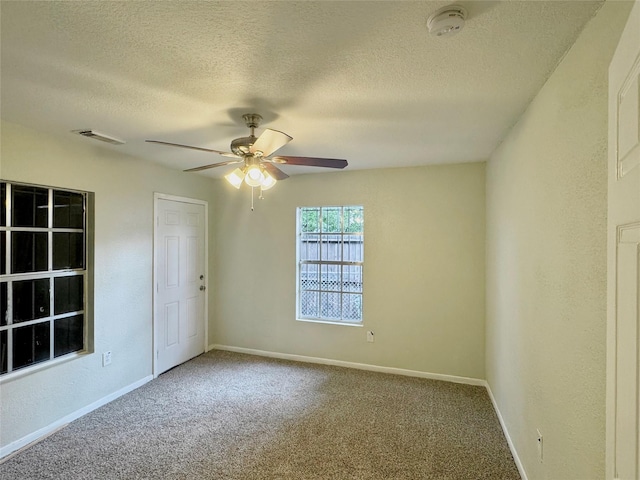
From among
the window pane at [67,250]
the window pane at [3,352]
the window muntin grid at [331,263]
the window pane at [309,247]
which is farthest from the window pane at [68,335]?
the window pane at [309,247]

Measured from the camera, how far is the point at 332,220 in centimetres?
418

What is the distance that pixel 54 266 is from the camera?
→ 109 inches

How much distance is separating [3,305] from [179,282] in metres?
1.74

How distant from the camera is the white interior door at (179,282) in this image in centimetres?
375

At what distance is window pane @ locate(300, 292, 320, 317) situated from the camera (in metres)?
4.26

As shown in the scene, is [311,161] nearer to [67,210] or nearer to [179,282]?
[67,210]

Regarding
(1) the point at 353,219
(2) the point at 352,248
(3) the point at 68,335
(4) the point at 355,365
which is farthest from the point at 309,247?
(3) the point at 68,335

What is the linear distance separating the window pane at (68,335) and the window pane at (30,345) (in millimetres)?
78

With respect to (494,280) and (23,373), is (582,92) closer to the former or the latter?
(494,280)

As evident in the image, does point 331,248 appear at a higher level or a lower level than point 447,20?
lower


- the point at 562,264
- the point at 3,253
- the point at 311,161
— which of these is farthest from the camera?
the point at 3,253

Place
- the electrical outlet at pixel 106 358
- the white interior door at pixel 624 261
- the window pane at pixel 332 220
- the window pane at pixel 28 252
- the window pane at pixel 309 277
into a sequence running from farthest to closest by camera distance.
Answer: the window pane at pixel 309 277 → the window pane at pixel 332 220 → the electrical outlet at pixel 106 358 → the window pane at pixel 28 252 → the white interior door at pixel 624 261

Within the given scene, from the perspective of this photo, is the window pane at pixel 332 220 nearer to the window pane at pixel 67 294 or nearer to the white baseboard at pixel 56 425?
the window pane at pixel 67 294

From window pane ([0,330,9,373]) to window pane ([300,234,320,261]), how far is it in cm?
286
